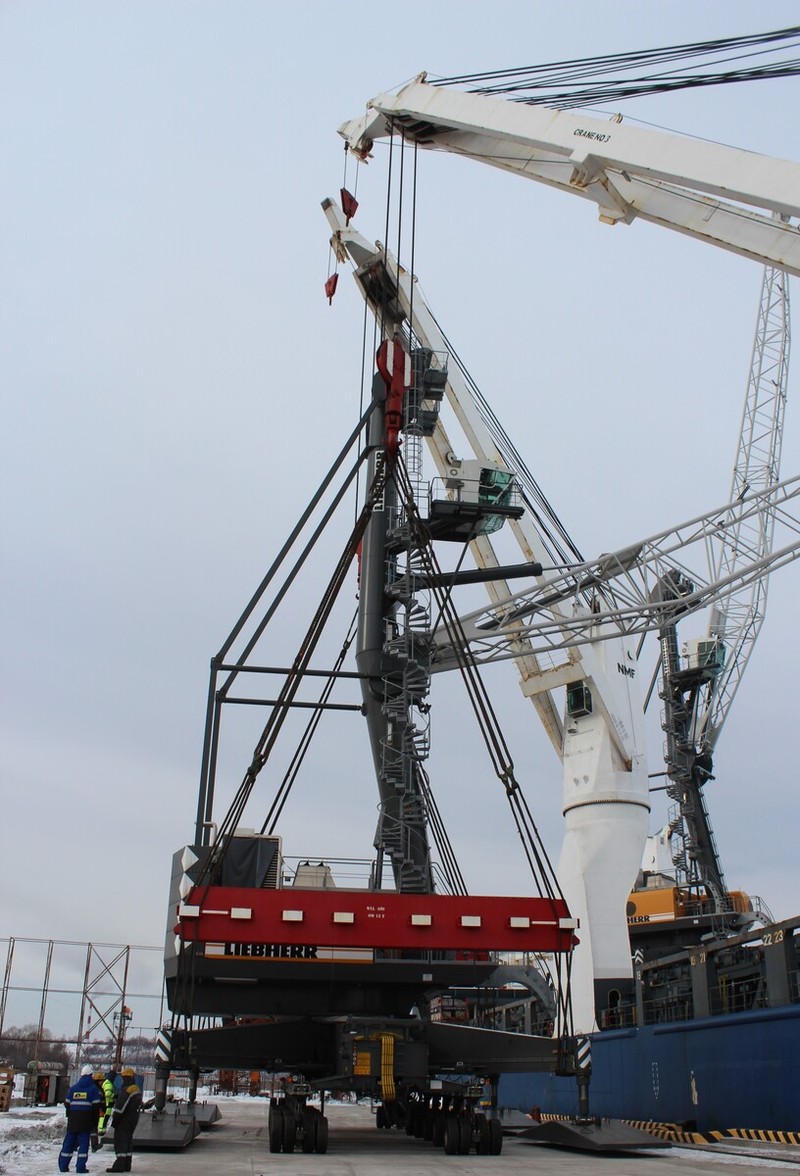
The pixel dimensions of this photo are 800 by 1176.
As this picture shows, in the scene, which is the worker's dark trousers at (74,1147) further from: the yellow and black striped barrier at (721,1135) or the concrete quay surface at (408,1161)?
the yellow and black striped barrier at (721,1135)

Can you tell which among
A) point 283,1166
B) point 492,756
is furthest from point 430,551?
point 283,1166

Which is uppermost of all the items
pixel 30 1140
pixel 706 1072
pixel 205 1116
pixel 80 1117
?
pixel 706 1072

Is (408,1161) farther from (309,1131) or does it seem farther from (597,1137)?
(597,1137)

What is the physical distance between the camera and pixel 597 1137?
1498cm

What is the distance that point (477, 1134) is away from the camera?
46.9 ft

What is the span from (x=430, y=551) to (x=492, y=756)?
3.95 meters

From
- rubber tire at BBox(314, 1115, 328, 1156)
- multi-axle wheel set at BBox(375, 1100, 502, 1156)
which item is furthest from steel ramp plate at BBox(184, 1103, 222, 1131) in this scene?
rubber tire at BBox(314, 1115, 328, 1156)

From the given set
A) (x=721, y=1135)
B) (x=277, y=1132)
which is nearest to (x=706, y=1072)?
(x=721, y=1135)

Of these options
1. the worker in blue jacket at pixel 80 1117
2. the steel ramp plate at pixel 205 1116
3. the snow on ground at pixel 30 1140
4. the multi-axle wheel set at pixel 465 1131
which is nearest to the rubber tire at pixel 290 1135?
the multi-axle wheel set at pixel 465 1131

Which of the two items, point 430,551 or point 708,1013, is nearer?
point 430,551

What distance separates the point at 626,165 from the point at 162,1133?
52.0 ft

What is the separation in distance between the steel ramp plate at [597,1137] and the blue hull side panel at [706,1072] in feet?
7.23

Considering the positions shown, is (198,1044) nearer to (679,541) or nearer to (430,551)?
(430,551)

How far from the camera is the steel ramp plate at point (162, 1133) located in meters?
13.6
